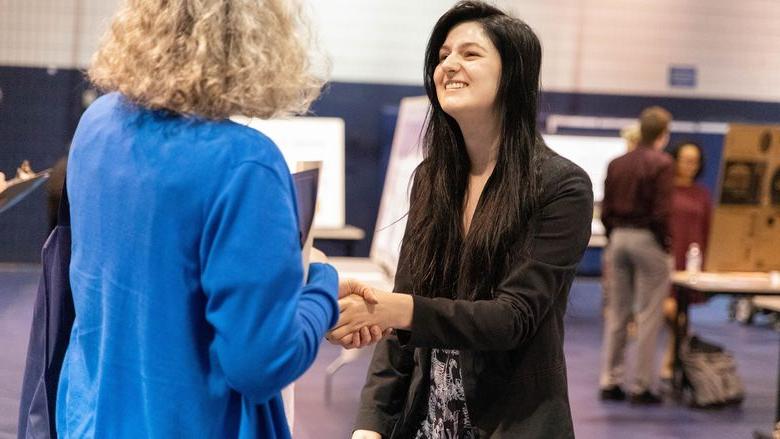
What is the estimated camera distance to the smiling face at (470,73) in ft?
6.05

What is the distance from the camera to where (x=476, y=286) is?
6.08 ft

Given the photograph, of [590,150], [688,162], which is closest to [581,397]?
[688,162]

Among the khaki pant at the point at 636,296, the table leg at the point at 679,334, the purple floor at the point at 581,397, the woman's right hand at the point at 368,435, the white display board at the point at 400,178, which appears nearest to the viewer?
the woman's right hand at the point at 368,435

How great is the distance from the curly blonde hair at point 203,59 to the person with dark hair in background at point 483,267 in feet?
1.63

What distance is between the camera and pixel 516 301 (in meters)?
1.77

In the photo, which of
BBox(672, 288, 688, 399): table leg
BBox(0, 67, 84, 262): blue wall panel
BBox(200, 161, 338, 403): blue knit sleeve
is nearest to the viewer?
BBox(200, 161, 338, 403): blue knit sleeve

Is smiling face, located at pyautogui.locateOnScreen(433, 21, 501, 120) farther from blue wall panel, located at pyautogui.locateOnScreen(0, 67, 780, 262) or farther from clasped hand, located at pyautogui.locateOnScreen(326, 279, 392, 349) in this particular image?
blue wall panel, located at pyautogui.locateOnScreen(0, 67, 780, 262)

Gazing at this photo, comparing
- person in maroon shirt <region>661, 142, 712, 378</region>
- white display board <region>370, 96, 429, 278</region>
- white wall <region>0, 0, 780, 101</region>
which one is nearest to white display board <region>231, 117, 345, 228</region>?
white display board <region>370, 96, 429, 278</region>

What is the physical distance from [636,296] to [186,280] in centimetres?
534

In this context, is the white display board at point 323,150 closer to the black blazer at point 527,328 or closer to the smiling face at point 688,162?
the smiling face at point 688,162

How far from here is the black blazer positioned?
173cm

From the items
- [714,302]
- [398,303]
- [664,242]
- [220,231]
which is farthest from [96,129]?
[714,302]

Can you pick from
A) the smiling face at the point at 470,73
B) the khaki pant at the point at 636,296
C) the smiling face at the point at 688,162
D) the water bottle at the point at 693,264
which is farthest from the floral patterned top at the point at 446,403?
the smiling face at the point at 688,162

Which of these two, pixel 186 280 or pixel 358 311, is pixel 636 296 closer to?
pixel 358 311
